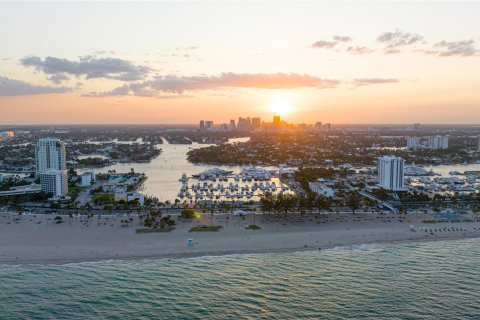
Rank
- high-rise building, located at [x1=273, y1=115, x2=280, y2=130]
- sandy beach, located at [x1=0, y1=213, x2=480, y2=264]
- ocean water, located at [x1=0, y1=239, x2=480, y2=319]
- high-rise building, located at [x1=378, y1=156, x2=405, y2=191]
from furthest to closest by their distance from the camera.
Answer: high-rise building, located at [x1=273, y1=115, x2=280, y2=130], high-rise building, located at [x1=378, y1=156, x2=405, y2=191], sandy beach, located at [x1=0, y1=213, x2=480, y2=264], ocean water, located at [x1=0, y1=239, x2=480, y2=319]

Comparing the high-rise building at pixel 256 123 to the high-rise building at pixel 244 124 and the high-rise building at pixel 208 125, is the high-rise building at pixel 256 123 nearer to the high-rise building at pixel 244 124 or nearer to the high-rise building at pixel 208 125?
the high-rise building at pixel 244 124

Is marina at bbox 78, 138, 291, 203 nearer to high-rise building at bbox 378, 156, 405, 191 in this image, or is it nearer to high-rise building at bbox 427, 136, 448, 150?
high-rise building at bbox 378, 156, 405, 191

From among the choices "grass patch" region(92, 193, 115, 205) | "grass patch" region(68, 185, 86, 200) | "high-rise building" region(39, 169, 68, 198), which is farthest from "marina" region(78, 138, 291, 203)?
"high-rise building" region(39, 169, 68, 198)

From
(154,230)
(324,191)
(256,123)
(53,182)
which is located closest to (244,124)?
(256,123)

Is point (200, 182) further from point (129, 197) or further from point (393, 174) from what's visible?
point (393, 174)

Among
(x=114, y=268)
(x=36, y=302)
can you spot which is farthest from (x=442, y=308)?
(x=36, y=302)

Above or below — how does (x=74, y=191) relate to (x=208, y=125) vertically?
below
